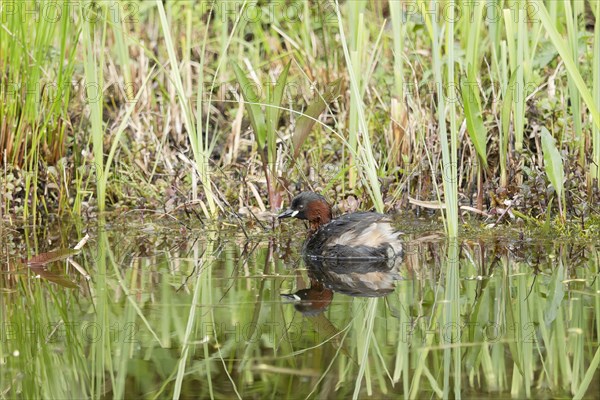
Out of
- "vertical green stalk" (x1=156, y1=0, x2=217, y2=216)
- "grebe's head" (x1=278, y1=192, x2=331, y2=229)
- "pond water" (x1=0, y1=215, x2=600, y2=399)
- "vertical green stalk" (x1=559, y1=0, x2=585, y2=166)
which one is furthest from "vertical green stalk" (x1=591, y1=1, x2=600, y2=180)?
"vertical green stalk" (x1=156, y1=0, x2=217, y2=216)

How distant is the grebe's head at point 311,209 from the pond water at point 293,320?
193mm

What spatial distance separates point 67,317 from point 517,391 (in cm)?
212

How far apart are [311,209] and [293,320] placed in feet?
6.71

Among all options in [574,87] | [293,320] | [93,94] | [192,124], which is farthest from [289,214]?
[293,320]

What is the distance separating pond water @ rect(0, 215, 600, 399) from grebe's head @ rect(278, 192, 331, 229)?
7.6 inches

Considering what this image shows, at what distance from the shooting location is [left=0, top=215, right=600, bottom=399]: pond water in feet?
12.6

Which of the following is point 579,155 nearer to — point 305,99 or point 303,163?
point 303,163

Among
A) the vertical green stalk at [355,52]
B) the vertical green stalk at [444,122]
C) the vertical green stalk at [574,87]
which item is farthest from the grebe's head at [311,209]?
the vertical green stalk at [574,87]

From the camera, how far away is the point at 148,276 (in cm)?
573

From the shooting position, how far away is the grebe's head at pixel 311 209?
6.70 meters

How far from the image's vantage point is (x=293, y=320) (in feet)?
15.5

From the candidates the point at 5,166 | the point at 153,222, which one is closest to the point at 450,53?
the point at 153,222

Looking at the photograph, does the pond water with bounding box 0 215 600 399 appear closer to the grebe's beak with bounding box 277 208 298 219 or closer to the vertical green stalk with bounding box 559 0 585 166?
the grebe's beak with bounding box 277 208 298 219

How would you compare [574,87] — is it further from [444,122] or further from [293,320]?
[293,320]
